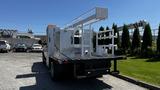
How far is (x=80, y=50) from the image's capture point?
39.7 feet

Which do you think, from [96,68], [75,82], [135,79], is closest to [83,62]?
[96,68]

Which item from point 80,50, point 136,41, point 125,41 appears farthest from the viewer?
point 125,41

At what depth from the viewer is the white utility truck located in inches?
397

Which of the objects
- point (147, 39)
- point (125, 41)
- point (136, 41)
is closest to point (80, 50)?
point (147, 39)

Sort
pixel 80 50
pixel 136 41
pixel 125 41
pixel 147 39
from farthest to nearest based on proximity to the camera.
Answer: pixel 125 41, pixel 136 41, pixel 147 39, pixel 80 50

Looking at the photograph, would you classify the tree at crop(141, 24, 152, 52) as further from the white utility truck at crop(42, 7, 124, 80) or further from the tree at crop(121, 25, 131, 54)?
the white utility truck at crop(42, 7, 124, 80)

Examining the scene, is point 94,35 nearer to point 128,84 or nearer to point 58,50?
point 58,50

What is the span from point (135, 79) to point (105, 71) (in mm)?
1569

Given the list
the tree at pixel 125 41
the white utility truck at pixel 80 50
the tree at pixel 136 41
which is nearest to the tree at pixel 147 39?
the tree at pixel 136 41

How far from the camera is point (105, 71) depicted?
1051 centimetres

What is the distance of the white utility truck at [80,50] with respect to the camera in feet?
33.1

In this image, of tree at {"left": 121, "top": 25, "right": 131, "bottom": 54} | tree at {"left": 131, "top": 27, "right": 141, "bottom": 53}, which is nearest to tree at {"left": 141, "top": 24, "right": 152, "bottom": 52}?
tree at {"left": 131, "top": 27, "right": 141, "bottom": 53}

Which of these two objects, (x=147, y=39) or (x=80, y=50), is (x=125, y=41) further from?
(x=80, y=50)

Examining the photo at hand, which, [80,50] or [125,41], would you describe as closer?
[80,50]
